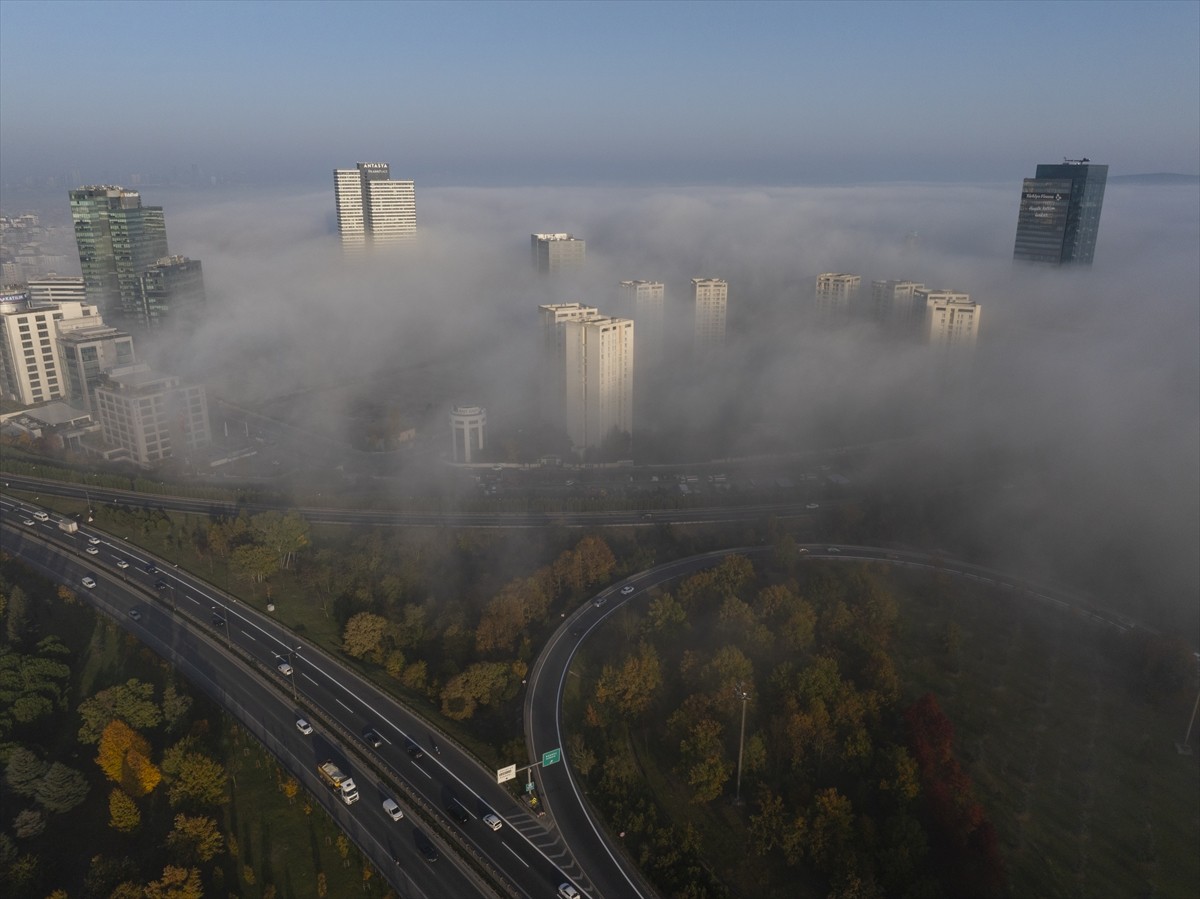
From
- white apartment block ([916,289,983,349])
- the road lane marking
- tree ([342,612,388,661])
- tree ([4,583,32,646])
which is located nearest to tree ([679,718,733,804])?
the road lane marking

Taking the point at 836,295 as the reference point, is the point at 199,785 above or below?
below

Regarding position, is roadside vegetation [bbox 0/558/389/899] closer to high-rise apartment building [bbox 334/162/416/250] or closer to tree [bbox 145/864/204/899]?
tree [bbox 145/864/204/899]

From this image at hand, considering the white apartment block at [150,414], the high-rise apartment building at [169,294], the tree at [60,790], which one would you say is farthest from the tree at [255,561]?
the high-rise apartment building at [169,294]

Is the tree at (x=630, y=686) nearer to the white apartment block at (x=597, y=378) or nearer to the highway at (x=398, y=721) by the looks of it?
the highway at (x=398, y=721)

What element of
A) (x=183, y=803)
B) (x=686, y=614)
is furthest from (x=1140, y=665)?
(x=183, y=803)

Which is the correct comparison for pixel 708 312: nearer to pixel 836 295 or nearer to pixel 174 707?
pixel 836 295

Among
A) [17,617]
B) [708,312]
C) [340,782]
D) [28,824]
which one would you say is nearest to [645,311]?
[708,312]

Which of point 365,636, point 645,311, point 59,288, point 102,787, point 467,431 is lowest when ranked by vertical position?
point 102,787
